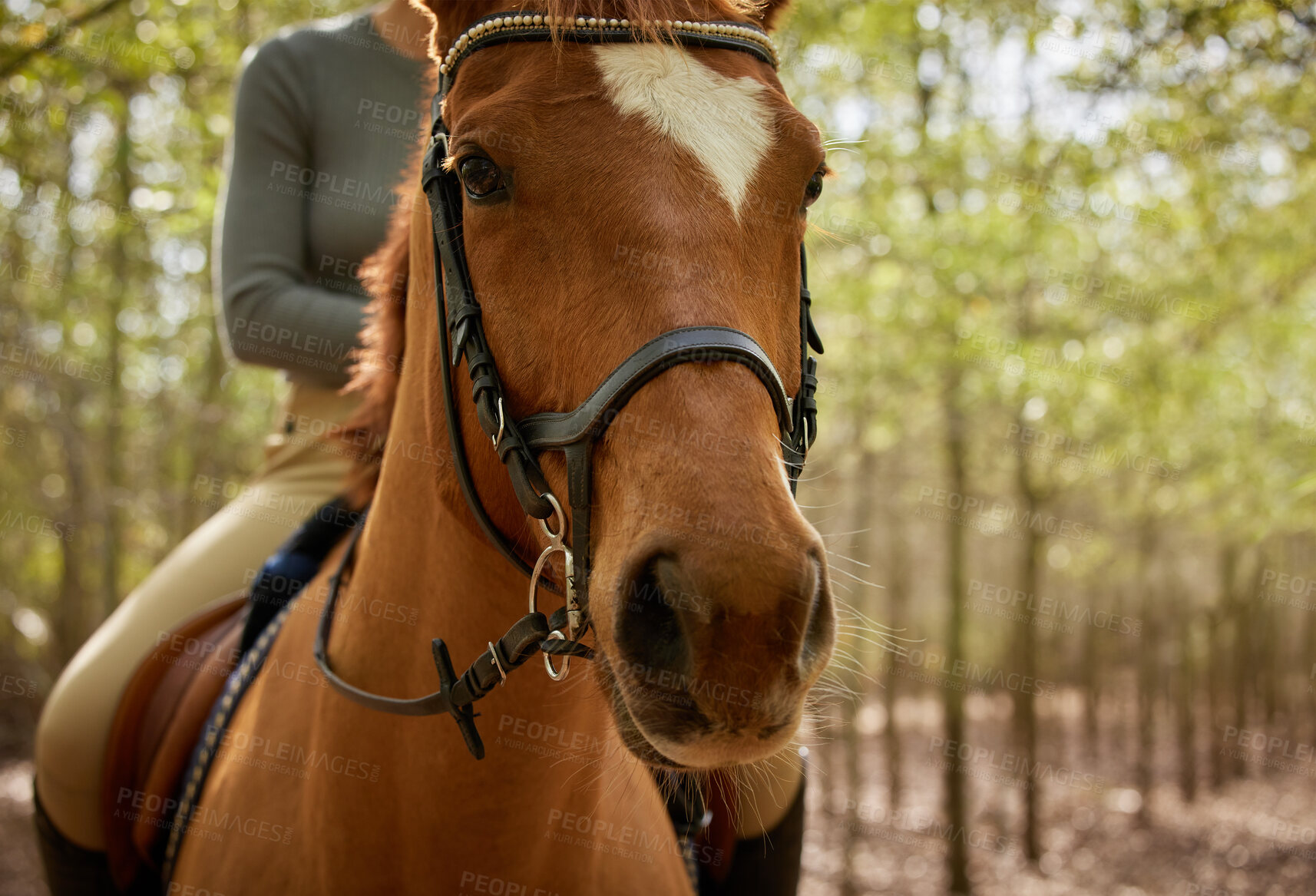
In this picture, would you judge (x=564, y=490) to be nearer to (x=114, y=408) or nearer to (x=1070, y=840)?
(x=114, y=408)

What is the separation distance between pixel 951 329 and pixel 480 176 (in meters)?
10.3

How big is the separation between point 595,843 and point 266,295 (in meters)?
2.20

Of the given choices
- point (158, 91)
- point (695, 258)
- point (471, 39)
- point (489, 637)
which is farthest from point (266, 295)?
point (158, 91)

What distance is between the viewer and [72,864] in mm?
3400

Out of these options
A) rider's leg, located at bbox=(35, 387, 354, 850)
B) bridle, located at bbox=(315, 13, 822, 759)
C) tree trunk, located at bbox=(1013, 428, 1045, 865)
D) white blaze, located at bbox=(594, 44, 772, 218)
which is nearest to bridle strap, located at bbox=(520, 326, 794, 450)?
bridle, located at bbox=(315, 13, 822, 759)

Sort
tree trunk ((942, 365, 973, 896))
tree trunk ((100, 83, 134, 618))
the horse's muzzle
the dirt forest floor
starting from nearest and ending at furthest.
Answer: the horse's muzzle < tree trunk ((100, 83, 134, 618)) < tree trunk ((942, 365, 973, 896)) < the dirt forest floor

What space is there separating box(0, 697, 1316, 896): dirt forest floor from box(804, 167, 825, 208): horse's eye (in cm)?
1231

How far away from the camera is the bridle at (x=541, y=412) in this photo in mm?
1616

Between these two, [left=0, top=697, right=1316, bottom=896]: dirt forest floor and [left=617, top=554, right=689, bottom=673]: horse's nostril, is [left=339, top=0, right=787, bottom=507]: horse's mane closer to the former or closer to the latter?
[left=617, top=554, right=689, bottom=673]: horse's nostril

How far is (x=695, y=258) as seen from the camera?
166cm

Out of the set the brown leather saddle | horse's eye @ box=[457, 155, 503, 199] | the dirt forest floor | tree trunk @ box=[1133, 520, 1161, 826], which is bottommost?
the dirt forest floor

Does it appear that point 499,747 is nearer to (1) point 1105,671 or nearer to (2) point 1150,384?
(2) point 1150,384

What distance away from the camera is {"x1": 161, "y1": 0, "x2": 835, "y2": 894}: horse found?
1.46m

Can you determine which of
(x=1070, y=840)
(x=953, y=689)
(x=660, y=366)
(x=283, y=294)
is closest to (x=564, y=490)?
(x=660, y=366)
